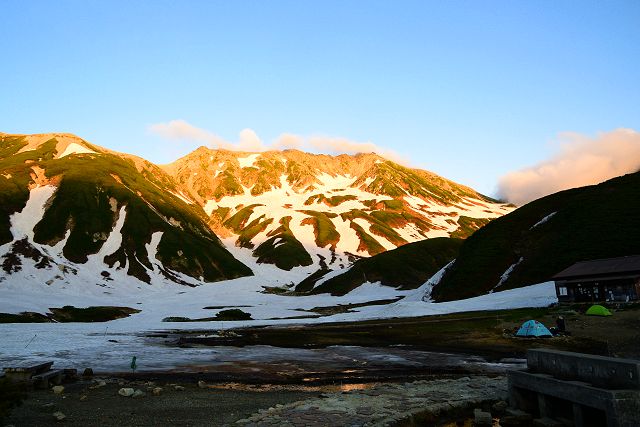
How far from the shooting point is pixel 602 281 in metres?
65.1

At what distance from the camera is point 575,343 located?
3803cm

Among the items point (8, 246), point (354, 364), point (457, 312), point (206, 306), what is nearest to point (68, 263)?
point (8, 246)

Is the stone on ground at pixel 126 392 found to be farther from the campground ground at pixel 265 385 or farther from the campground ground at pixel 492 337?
the campground ground at pixel 492 337

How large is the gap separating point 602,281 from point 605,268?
1.99 metres

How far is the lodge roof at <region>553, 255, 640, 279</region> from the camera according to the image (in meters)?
62.6

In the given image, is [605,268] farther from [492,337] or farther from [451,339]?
[451,339]

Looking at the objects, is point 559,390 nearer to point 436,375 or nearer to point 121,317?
point 436,375

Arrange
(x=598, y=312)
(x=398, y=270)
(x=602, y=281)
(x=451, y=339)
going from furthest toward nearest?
(x=398, y=270) < (x=602, y=281) < (x=598, y=312) < (x=451, y=339)

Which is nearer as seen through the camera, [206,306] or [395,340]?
[395,340]

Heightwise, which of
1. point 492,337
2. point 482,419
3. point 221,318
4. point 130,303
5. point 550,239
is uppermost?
point 550,239

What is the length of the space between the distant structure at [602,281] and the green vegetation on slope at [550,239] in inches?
716

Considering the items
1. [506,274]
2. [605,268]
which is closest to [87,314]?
[506,274]

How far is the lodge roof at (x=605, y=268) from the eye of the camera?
2466 inches

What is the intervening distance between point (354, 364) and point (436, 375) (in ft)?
24.0
